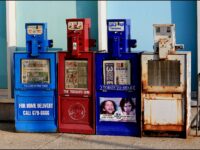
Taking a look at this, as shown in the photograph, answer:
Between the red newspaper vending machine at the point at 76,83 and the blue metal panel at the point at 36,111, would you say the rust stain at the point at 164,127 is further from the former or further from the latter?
the blue metal panel at the point at 36,111

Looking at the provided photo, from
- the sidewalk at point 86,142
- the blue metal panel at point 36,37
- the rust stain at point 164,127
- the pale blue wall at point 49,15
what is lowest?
the sidewalk at point 86,142

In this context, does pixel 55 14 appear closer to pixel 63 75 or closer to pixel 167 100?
pixel 63 75

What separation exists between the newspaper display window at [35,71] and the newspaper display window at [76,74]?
1.14 ft

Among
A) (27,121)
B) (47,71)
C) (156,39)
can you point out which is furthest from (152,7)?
(27,121)

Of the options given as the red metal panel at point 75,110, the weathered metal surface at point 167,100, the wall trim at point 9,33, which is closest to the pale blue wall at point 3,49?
the wall trim at point 9,33

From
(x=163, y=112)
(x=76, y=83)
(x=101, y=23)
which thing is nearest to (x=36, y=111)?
(x=76, y=83)

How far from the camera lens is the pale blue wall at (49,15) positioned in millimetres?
10648

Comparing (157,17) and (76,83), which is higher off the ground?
(157,17)

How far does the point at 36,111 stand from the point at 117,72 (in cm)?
156

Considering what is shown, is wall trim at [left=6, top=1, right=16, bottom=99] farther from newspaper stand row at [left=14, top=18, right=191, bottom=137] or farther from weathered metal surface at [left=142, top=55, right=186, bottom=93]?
weathered metal surface at [left=142, top=55, right=186, bottom=93]

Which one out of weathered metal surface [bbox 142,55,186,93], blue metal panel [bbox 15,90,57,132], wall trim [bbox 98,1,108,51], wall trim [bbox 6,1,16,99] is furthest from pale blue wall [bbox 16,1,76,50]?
weathered metal surface [bbox 142,55,186,93]

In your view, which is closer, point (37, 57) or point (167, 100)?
point (167, 100)

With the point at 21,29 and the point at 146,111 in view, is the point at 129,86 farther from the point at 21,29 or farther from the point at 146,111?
the point at 21,29

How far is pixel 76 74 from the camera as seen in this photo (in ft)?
29.4
